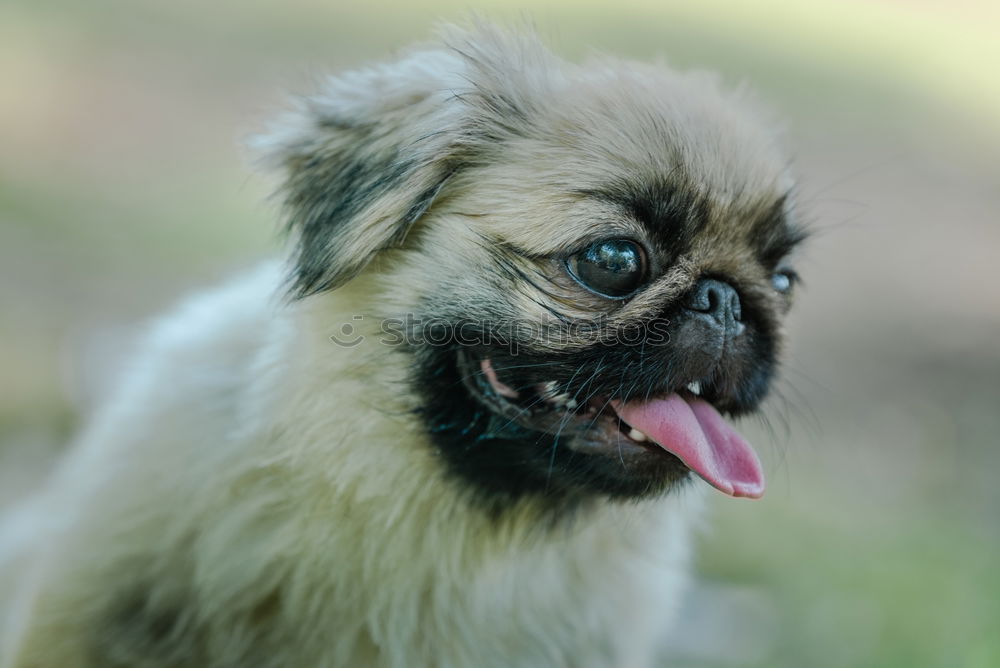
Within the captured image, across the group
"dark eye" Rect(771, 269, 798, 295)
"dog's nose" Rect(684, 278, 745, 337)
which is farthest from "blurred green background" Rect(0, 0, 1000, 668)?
"dog's nose" Rect(684, 278, 745, 337)

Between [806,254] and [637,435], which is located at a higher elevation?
[806,254]

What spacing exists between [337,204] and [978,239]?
6.61 metres

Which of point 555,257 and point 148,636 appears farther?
point 148,636

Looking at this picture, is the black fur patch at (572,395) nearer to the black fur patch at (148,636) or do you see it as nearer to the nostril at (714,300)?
the nostril at (714,300)

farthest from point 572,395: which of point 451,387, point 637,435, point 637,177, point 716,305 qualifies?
point 637,177

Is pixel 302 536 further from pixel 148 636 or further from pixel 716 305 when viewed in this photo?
pixel 716 305

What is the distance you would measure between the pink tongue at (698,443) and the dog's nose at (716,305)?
0.20 metres

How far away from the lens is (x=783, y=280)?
108 inches

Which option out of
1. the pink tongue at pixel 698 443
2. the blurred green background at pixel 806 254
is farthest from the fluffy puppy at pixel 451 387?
the blurred green background at pixel 806 254

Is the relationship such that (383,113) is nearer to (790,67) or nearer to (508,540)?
(508,540)

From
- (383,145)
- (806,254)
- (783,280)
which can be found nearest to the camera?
(383,145)

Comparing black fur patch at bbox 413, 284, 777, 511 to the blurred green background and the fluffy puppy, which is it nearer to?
the fluffy puppy

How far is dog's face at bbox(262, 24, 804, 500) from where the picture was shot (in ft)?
7.63

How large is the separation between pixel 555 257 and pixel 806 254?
1262 mm
